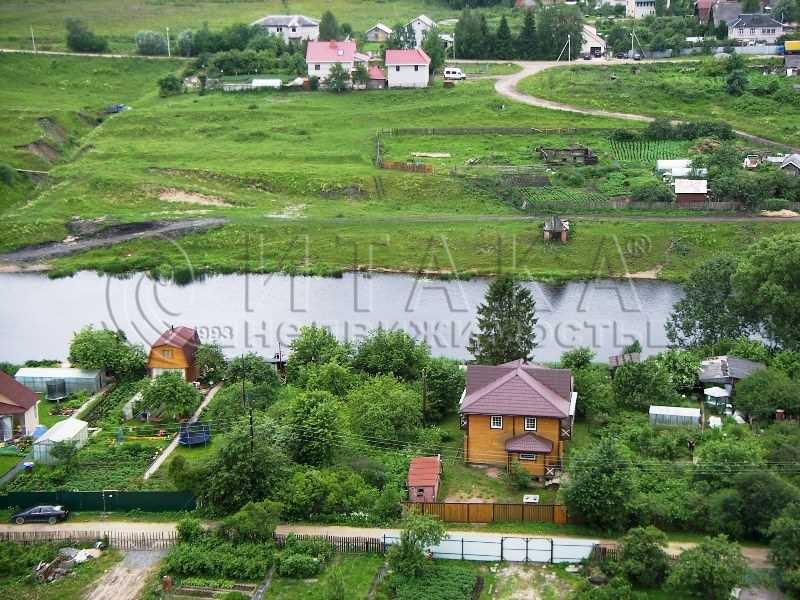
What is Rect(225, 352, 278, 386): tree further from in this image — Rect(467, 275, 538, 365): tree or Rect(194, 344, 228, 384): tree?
Rect(467, 275, 538, 365): tree

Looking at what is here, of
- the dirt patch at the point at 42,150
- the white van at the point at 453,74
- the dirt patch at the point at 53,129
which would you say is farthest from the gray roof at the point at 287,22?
the dirt patch at the point at 42,150

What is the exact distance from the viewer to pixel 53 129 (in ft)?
259

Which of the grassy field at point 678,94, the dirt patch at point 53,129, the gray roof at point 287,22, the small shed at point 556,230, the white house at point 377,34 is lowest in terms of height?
the small shed at point 556,230

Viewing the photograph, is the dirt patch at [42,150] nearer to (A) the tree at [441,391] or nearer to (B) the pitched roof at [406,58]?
(B) the pitched roof at [406,58]

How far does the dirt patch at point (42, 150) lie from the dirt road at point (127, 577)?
50.1 m

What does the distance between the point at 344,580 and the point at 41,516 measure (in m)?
9.86

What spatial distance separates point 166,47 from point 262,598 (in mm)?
82199

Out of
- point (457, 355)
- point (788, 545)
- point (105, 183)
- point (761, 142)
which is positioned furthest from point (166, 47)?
point (788, 545)

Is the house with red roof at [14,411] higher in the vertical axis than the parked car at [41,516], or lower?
higher

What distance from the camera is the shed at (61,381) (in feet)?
138

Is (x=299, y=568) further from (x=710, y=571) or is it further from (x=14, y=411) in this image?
(x=14, y=411)

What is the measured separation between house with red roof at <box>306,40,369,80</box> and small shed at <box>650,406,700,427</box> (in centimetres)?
5822

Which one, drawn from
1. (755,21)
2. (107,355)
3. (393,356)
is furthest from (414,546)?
(755,21)

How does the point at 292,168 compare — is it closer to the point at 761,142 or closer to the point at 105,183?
the point at 105,183
